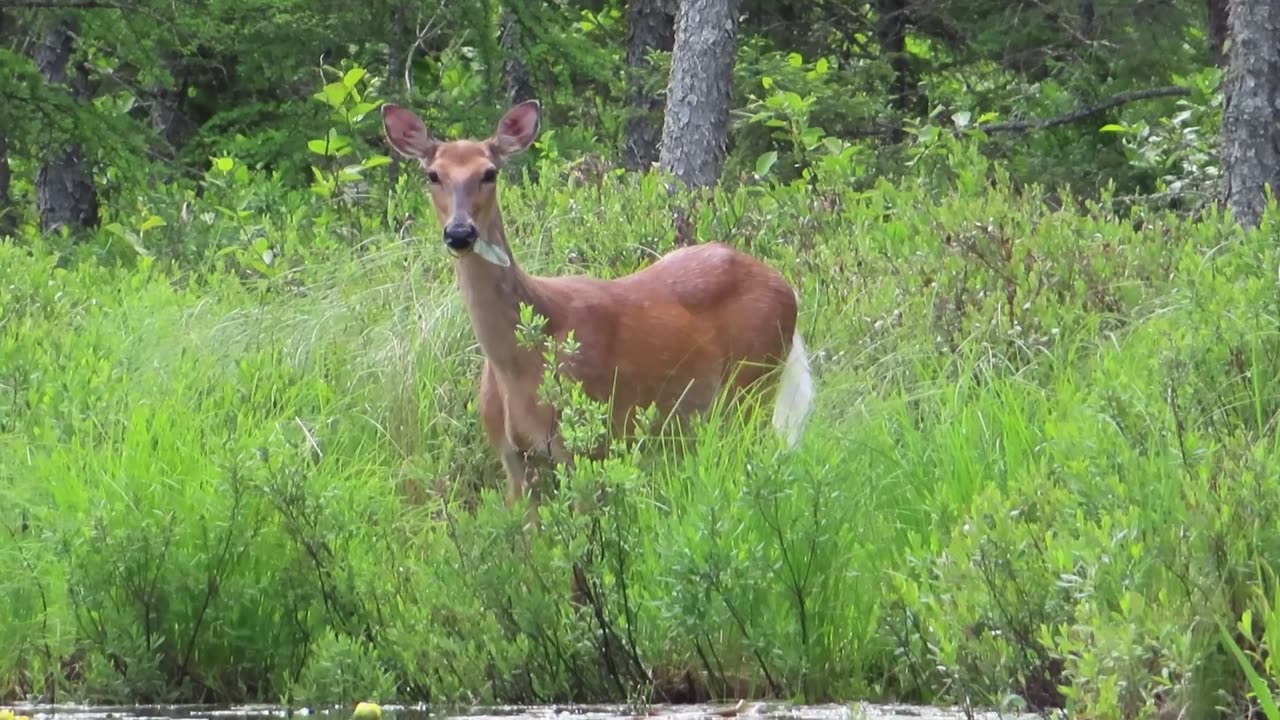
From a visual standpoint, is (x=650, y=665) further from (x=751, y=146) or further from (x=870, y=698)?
(x=751, y=146)

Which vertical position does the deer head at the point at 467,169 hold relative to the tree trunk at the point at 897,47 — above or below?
above

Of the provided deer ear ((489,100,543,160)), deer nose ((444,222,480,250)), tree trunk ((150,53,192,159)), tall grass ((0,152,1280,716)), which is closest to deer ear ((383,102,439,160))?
deer ear ((489,100,543,160))

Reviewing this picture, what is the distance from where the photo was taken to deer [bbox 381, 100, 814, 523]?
756cm

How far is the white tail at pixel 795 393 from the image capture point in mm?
7957

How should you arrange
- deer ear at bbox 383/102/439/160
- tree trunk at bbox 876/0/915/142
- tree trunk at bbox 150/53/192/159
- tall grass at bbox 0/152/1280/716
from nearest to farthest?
tall grass at bbox 0/152/1280/716 < deer ear at bbox 383/102/439/160 < tree trunk at bbox 150/53/192/159 < tree trunk at bbox 876/0/915/142

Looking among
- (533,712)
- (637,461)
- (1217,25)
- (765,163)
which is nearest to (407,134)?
(637,461)

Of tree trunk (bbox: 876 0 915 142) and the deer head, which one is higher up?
the deer head

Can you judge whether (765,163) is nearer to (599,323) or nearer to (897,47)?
(599,323)

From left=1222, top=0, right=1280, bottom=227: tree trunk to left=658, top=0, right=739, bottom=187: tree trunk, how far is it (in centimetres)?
359

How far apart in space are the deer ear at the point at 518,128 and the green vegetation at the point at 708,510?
1.04 metres

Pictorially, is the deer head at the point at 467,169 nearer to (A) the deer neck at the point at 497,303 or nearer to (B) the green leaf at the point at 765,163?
(A) the deer neck at the point at 497,303

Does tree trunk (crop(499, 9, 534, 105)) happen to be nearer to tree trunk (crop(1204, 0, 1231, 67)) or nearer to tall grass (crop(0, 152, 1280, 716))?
tree trunk (crop(1204, 0, 1231, 67))

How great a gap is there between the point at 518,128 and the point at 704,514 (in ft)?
10.2

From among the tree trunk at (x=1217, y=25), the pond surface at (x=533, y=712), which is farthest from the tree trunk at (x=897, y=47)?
the pond surface at (x=533, y=712)
